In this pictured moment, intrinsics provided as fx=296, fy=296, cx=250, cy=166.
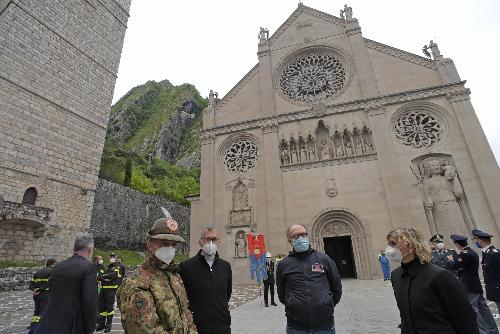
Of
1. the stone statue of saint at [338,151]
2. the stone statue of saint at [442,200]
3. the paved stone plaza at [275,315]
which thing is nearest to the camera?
the paved stone plaza at [275,315]

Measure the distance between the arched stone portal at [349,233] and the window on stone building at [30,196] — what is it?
47.1ft

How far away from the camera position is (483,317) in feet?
16.3

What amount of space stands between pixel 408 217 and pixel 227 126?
12.9 meters

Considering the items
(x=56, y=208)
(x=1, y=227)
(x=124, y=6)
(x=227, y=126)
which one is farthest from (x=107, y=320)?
(x=124, y=6)

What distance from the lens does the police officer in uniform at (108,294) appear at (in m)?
6.73

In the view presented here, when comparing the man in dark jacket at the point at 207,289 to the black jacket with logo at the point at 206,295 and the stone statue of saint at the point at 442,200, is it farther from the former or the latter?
the stone statue of saint at the point at 442,200

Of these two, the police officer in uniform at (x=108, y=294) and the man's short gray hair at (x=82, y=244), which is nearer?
the man's short gray hair at (x=82, y=244)

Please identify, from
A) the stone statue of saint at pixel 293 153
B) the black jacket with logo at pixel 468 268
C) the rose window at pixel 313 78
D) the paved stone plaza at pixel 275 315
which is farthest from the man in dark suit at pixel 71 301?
the rose window at pixel 313 78

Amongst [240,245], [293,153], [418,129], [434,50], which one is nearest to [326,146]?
[293,153]

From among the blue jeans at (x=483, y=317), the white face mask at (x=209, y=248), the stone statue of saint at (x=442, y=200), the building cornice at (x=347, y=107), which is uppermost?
the building cornice at (x=347, y=107)

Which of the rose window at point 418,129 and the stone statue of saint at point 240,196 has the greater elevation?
the rose window at point 418,129

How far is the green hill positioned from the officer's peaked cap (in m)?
36.3

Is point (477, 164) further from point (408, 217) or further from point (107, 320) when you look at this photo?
point (107, 320)

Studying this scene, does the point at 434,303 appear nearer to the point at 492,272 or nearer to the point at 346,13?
the point at 492,272
